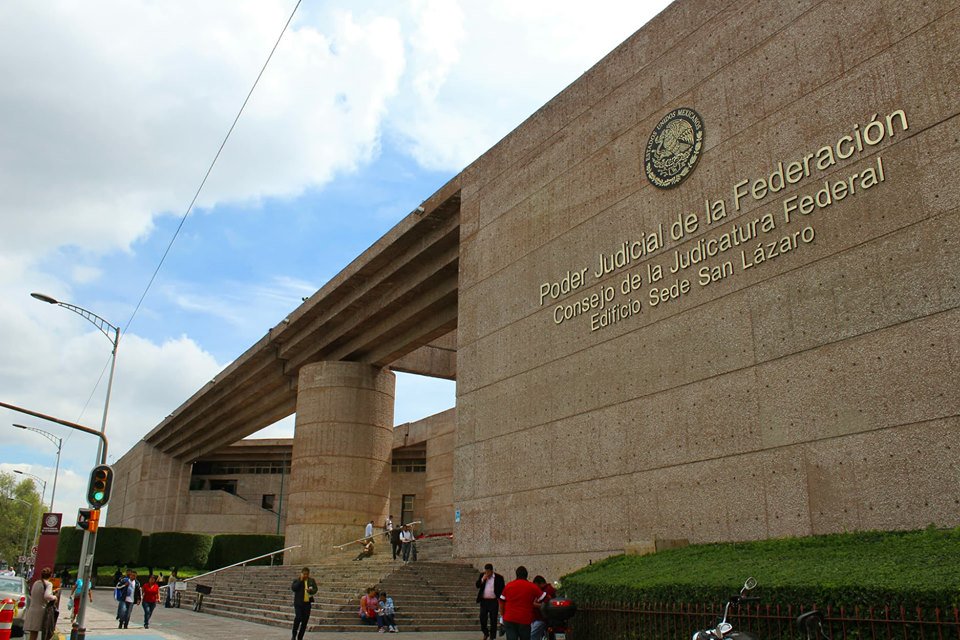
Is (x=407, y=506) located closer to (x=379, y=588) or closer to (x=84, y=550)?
(x=379, y=588)

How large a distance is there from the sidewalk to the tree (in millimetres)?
80119

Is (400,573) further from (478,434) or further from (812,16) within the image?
(812,16)

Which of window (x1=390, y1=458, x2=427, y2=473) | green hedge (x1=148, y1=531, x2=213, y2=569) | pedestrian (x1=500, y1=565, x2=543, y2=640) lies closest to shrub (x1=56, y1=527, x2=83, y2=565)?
green hedge (x1=148, y1=531, x2=213, y2=569)

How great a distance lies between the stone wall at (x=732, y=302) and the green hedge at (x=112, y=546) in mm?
38632

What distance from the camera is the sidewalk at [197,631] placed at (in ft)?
55.7

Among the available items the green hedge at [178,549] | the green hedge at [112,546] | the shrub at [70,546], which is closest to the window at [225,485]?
the green hedge at [178,549]

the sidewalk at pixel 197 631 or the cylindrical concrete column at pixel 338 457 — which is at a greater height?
the cylindrical concrete column at pixel 338 457

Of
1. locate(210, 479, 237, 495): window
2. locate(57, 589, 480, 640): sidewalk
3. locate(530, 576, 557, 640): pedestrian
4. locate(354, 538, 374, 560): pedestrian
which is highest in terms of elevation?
locate(210, 479, 237, 495): window

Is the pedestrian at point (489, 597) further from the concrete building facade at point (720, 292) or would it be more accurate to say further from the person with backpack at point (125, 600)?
the person with backpack at point (125, 600)

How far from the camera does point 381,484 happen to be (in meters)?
34.5

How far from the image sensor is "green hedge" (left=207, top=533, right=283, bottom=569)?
52219 mm

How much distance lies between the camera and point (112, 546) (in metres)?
51.6

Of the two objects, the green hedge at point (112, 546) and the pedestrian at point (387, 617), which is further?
the green hedge at point (112, 546)

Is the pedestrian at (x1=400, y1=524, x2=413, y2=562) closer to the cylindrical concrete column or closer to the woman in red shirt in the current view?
the woman in red shirt
